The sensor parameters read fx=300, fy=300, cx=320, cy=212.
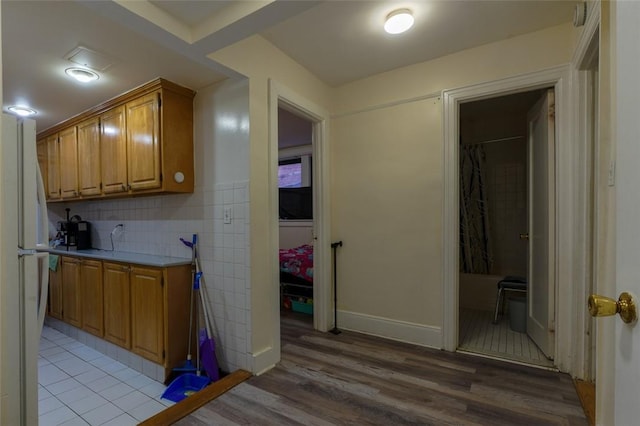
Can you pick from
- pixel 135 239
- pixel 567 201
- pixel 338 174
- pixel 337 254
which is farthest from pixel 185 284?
pixel 567 201

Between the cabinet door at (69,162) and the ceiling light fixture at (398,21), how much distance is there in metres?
3.38

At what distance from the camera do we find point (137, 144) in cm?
258

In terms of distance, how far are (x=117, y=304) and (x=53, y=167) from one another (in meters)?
2.24

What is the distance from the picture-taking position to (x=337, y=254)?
123 inches

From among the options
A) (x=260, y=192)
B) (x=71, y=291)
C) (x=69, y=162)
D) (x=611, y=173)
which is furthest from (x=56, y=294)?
(x=611, y=173)

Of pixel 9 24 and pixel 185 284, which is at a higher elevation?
pixel 9 24

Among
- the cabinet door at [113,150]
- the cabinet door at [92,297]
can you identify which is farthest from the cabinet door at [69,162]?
the cabinet door at [92,297]

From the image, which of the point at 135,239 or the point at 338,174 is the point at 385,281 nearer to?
the point at 338,174

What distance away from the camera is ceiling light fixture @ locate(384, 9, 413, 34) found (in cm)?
191

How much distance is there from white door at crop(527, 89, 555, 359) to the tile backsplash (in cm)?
228

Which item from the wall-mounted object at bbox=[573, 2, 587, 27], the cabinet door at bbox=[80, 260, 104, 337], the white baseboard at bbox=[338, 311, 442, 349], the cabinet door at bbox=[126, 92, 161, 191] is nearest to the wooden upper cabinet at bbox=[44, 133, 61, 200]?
the cabinet door at bbox=[80, 260, 104, 337]

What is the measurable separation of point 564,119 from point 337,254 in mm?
A: 2145

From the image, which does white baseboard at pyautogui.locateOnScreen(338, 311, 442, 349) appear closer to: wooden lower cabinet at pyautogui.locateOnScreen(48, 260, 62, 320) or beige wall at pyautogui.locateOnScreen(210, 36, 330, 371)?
beige wall at pyautogui.locateOnScreen(210, 36, 330, 371)

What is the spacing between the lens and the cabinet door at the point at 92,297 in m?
2.74
